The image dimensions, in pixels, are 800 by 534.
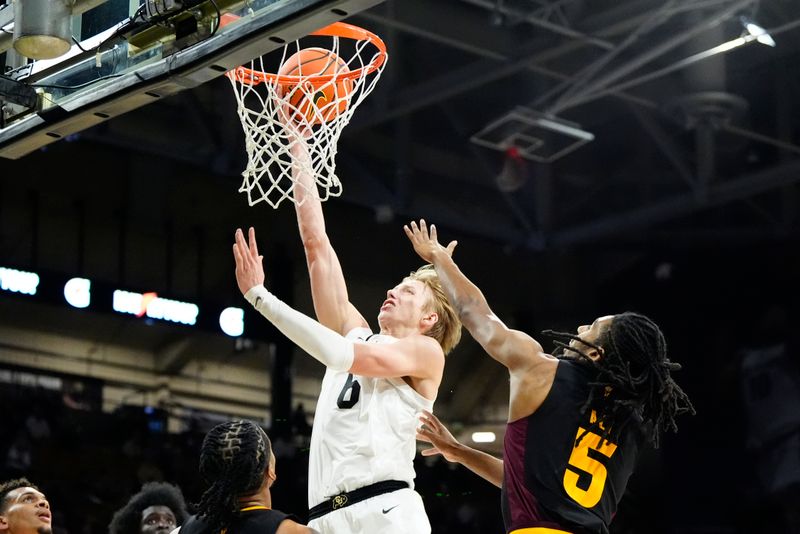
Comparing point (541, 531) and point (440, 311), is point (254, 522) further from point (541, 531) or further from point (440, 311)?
point (440, 311)

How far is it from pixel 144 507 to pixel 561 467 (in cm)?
239

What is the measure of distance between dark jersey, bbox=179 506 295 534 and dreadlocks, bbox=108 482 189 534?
1.96 m

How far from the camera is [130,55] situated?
3926 mm

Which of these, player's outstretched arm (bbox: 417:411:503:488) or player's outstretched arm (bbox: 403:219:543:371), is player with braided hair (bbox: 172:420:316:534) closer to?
player's outstretched arm (bbox: 403:219:543:371)

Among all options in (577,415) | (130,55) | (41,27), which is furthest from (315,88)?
(577,415)

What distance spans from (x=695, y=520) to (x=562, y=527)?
7.00 meters

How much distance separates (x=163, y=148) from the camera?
10008 mm

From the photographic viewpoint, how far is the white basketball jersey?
153 inches

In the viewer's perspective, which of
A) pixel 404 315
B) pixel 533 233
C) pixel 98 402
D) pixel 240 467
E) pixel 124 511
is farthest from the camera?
pixel 533 233

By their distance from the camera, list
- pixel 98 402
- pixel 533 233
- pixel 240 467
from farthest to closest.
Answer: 1. pixel 533 233
2. pixel 98 402
3. pixel 240 467

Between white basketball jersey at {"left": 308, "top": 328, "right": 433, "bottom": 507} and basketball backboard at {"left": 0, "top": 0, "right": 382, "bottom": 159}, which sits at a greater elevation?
basketball backboard at {"left": 0, "top": 0, "right": 382, "bottom": 159}

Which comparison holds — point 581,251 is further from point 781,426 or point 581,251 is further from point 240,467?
point 240,467

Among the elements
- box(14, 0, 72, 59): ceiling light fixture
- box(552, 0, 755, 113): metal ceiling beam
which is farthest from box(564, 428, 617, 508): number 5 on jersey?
box(552, 0, 755, 113): metal ceiling beam

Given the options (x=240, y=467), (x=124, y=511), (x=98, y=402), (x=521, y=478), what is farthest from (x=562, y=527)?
(x=98, y=402)
